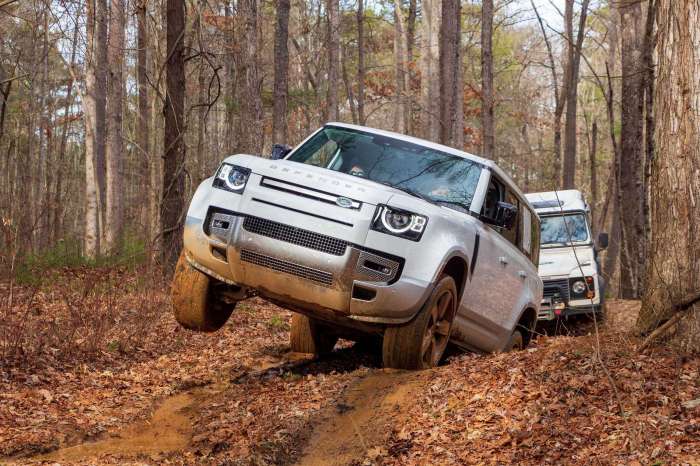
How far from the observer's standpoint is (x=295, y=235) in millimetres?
6340

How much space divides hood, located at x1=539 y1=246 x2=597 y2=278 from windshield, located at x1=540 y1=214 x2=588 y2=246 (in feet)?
0.51

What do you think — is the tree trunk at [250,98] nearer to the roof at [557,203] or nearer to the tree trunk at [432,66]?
the roof at [557,203]

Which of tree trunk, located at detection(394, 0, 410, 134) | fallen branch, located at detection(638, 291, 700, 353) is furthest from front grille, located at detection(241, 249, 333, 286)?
tree trunk, located at detection(394, 0, 410, 134)

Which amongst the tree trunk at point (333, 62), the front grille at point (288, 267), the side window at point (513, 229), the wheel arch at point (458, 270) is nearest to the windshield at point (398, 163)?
the wheel arch at point (458, 270)


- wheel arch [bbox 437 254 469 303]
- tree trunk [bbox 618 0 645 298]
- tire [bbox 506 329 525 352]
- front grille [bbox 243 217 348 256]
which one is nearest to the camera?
front grille [bbox 243 217 348 256]

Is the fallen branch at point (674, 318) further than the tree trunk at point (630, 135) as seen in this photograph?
No

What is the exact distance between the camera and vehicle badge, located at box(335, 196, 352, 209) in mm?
6316

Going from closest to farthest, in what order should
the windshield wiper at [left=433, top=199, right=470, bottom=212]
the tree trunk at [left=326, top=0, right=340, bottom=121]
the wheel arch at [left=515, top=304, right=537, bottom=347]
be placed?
1. the windshield wiper at [left=433, top=199, right=470, bottom=212]
2. the wheel arch at [left=515, top=304, right=537, bottom=347]
3. the tree trunk at [left=326, top=0, right=340, bottom=121]

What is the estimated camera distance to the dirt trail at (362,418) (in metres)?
5.32

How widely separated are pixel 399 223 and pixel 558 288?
8535 millimetres

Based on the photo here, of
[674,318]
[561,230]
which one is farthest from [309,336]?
[561,230]

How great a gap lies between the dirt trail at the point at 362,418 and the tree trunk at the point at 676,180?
190 cm

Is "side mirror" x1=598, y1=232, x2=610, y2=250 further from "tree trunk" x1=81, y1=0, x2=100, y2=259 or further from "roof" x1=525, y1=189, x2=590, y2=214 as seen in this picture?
"tree trunk" x1=81, y1=0, x2=100, y2=259

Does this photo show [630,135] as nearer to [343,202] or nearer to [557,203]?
[557,203]
